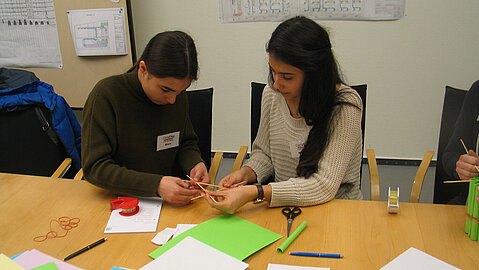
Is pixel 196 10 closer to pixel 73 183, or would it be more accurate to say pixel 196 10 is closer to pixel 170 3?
pixel 170 3

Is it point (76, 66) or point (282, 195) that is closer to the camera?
point (282, 195)

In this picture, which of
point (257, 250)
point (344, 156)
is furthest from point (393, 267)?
point (344, 156)

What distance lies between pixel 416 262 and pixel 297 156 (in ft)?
2.19

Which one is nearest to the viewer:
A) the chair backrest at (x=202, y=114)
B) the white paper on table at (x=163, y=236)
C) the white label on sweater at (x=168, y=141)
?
the white paper on table at (x=163, y=236)

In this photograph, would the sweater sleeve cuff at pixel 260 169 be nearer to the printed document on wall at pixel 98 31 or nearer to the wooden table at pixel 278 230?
the wooden table at pixel 278 230

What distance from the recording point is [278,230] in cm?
120

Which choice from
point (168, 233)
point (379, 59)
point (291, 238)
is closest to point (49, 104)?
point (168, 233)

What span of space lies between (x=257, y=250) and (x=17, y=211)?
0.87 metres

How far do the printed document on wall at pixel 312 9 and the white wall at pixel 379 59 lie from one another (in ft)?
0.17

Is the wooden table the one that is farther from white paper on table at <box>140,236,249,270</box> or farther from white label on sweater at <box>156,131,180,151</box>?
white label on sweater at <box>156,131,180,151</box>

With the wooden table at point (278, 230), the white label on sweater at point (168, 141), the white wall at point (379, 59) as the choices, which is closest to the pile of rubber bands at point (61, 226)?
the wooden table at point (278, 230)

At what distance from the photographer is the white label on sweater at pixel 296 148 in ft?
5.15

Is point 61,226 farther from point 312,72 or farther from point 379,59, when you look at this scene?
point 379,59

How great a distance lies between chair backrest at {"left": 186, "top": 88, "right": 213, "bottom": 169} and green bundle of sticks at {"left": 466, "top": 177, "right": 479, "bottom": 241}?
1.22 m
